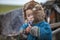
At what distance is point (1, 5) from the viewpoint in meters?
1.40

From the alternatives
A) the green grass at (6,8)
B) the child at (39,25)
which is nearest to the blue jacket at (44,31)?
the child at (39,25)

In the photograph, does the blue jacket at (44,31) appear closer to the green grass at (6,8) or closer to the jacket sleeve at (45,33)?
the jacket sleeve at (45,33)

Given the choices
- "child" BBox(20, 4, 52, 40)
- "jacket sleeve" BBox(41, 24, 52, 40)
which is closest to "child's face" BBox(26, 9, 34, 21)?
"child" BBox(20, 4, 52, 40)

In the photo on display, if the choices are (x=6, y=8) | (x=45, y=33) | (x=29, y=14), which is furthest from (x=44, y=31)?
(x=6, y=8)

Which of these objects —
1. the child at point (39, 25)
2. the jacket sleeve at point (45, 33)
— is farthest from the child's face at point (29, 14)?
the jacket sleeve at point (45, 33)

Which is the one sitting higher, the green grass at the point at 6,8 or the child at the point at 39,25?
the green grass at the point at 6,8

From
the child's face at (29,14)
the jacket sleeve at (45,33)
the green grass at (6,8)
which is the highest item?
the green grass at (6,8)

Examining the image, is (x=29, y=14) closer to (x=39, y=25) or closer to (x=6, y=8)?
(x=39, y=25)

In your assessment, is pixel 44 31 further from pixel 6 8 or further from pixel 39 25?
pixel 6 8

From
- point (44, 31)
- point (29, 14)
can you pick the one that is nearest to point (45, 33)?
point (44, 31)

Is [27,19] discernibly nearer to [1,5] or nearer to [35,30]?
[35,30]

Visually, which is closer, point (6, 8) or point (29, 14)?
point (29, 14)

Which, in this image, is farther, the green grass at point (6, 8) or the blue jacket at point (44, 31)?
the green grass at point (6, 8)

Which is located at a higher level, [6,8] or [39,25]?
[6,8]
